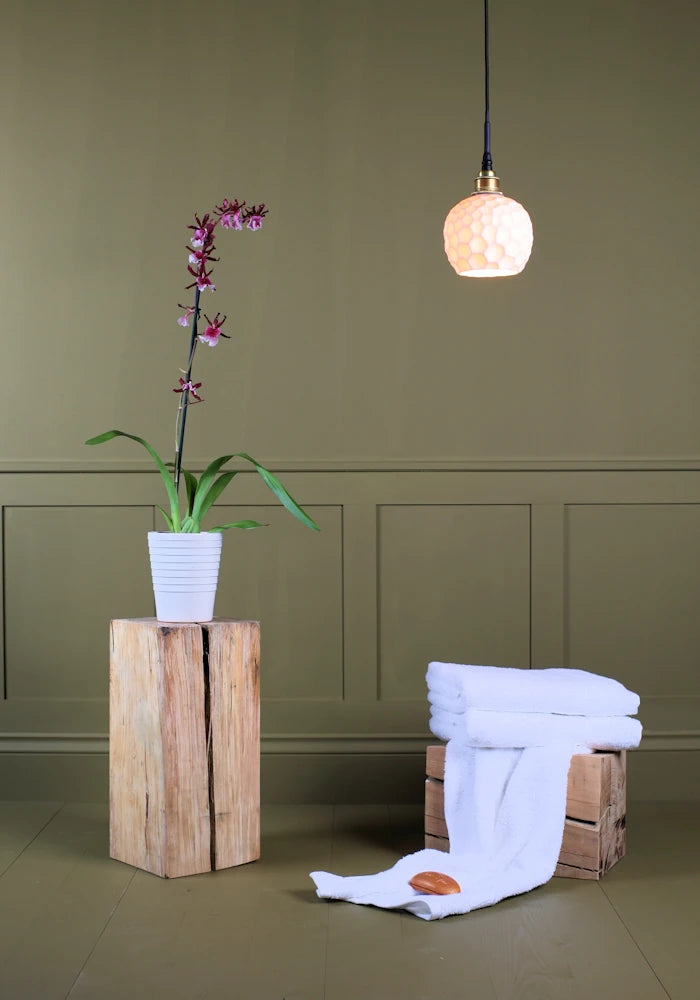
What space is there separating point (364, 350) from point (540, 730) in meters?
1.11

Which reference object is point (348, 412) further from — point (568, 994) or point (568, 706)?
point (568, 994)

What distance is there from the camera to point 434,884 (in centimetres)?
198

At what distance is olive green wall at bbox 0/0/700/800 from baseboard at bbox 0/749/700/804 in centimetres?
1

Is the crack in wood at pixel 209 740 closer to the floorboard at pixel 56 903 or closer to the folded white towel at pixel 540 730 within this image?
the floorboard at pixel 56 903

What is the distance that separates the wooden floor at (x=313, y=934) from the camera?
165 cm

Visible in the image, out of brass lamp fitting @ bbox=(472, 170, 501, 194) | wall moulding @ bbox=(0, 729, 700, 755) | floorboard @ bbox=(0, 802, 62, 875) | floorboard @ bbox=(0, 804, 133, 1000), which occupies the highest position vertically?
brass lamp fitting @ bbox=(472, 170, 501, 194)

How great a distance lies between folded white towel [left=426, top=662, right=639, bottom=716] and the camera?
2209 millimetres

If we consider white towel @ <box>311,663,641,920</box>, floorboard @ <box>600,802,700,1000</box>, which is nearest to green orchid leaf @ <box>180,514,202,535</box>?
white towel @ <box>311,663,641,920</box>

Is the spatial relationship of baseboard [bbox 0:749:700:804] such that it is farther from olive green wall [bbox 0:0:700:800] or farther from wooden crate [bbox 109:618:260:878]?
wooden crate [bbox 109:618:260:878]

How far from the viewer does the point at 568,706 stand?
2219 mm

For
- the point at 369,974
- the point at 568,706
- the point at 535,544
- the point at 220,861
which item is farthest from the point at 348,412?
the point at 369,974

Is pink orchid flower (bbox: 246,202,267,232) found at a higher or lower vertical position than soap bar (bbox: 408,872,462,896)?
higher

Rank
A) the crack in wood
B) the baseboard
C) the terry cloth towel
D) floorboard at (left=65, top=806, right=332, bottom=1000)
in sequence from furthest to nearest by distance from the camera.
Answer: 1. the baseboard
2. the crack in wood
3. the terry cloth towel
4. floorboard at (left=65, top=806, right=332, bottom=1000)

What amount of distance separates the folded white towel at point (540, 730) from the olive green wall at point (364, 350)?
572 millimetres
